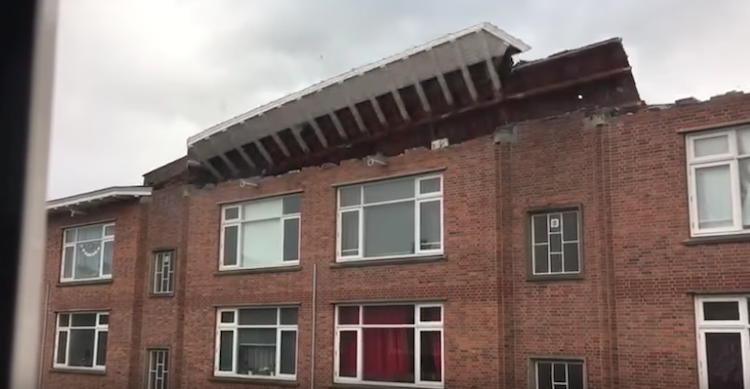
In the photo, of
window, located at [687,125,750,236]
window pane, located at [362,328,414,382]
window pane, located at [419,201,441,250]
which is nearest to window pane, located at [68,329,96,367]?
window pane, located at [362,328,414,382]

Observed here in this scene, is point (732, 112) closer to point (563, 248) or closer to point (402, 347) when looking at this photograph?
point (563, 248)

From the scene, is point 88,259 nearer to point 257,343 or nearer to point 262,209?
point 262,209

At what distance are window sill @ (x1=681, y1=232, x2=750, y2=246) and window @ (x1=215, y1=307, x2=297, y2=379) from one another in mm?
7961

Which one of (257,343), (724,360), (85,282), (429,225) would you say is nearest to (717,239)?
(724,360)

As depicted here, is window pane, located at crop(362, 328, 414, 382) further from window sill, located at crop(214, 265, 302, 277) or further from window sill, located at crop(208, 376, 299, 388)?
window sill, located at crop(214, 265, 302, 277)

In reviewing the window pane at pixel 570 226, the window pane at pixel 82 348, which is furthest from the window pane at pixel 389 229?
the window pane at pixel 82 348

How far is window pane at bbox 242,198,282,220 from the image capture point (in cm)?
1780

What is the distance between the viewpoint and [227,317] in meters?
18.2

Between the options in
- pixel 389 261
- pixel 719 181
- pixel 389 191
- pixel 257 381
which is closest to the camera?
pixel 719 181

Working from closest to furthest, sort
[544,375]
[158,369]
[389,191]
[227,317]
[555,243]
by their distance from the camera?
[544,375], [555,243], [389,191], [227,317], [158,369]

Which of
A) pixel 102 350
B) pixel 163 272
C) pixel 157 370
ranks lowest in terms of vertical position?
pixel 157 370

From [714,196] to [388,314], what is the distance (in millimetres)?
Result: 6102

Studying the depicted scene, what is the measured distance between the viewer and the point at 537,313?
13391 millimetres

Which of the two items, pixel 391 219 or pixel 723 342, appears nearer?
pixel 723 342
